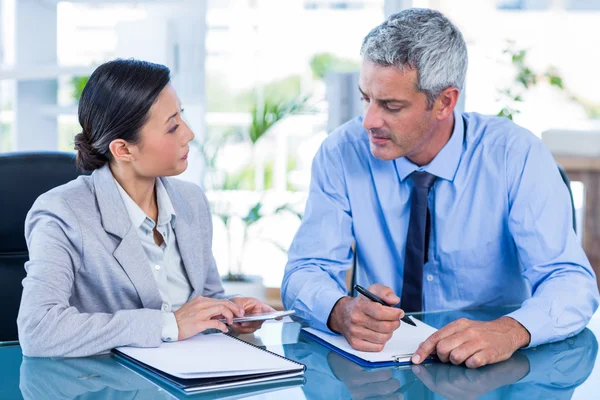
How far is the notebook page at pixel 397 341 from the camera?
4.35ft

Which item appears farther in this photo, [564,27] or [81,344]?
[564,27]

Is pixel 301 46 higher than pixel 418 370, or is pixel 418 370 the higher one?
pixel 301 46

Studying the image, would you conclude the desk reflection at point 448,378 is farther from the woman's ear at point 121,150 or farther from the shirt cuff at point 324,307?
the woman's ear at point 121,150

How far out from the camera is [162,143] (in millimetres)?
1715

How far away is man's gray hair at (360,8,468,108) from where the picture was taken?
175cm

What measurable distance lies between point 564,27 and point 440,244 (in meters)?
2.87

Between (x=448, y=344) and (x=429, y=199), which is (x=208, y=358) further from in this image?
(x=429, y=199)

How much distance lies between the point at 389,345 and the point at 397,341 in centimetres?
3

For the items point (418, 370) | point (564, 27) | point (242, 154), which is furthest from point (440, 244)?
point (564, 27)

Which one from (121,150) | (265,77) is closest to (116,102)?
(121,150)

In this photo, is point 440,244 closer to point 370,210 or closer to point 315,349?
point 370,210

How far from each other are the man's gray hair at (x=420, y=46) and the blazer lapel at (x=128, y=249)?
67 cm

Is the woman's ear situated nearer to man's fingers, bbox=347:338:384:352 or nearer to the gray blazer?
the gray blazer

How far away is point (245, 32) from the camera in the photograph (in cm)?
403
